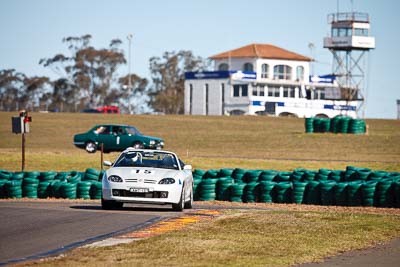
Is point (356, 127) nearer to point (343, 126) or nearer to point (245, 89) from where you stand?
point (343, 126)

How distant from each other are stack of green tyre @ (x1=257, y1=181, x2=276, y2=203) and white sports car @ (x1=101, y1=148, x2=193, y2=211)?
5.27m

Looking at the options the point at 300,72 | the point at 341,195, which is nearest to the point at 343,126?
the point at 341,195

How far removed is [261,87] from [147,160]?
9378cm

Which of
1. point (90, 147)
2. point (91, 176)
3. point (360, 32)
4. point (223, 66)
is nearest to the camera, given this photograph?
point (91, 176)

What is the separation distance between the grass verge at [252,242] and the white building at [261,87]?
91591mm

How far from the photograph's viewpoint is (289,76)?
120 meters

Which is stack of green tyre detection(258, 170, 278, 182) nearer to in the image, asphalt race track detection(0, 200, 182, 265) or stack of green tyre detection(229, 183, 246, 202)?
stack of green tyre detection(229, 183, 246, 202)

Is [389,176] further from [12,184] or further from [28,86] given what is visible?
[28,86]

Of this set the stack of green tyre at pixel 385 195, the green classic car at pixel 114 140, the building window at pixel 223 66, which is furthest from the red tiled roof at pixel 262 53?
the stack of green tyre at pixel 385 195

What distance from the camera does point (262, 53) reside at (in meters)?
118

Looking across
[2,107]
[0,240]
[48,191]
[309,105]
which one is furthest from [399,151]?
[2,107]

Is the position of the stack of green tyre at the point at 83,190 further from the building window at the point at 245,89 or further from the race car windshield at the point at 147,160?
the building window at the point at 245,89

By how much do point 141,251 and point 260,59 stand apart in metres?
105

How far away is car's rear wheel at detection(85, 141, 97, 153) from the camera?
51.7 meters
